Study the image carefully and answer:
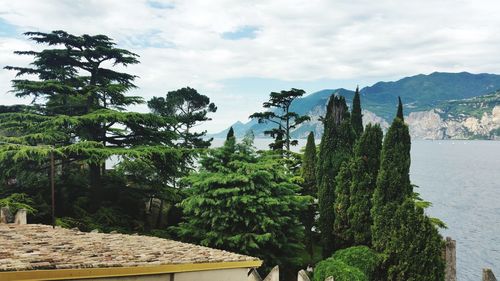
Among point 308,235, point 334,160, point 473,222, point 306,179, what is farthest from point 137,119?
point 473,222

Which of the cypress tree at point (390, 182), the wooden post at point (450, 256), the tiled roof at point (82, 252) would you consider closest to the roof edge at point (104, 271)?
the tiled roof at point (82, 252)

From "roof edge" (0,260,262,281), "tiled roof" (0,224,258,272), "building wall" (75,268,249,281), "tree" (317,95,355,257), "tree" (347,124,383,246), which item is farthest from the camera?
"tree" (317,95,355,257)

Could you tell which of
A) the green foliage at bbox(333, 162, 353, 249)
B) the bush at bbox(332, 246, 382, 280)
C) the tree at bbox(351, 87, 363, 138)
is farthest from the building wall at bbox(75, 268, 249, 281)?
the tree at bbox(351, 87, 363, 138)

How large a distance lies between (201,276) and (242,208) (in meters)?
8.41

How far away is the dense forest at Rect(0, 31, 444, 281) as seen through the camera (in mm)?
16406

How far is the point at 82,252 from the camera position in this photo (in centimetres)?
743

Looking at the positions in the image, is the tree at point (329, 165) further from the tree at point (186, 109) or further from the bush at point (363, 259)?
the tree at point (186, 109)

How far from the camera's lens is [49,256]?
261 inches

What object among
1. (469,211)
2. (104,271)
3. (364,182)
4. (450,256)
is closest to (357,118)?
(364,182)

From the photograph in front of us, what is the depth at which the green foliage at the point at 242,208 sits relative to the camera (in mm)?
16375

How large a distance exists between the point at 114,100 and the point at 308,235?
1300cm

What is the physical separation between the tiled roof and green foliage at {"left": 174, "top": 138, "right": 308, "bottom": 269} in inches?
260

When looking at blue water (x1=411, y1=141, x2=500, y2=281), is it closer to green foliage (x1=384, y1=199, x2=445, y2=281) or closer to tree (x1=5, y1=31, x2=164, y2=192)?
green foliage (x1=384, y1=199, x2=445, y2=281)

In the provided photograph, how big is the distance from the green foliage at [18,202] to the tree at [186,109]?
72.2ft
